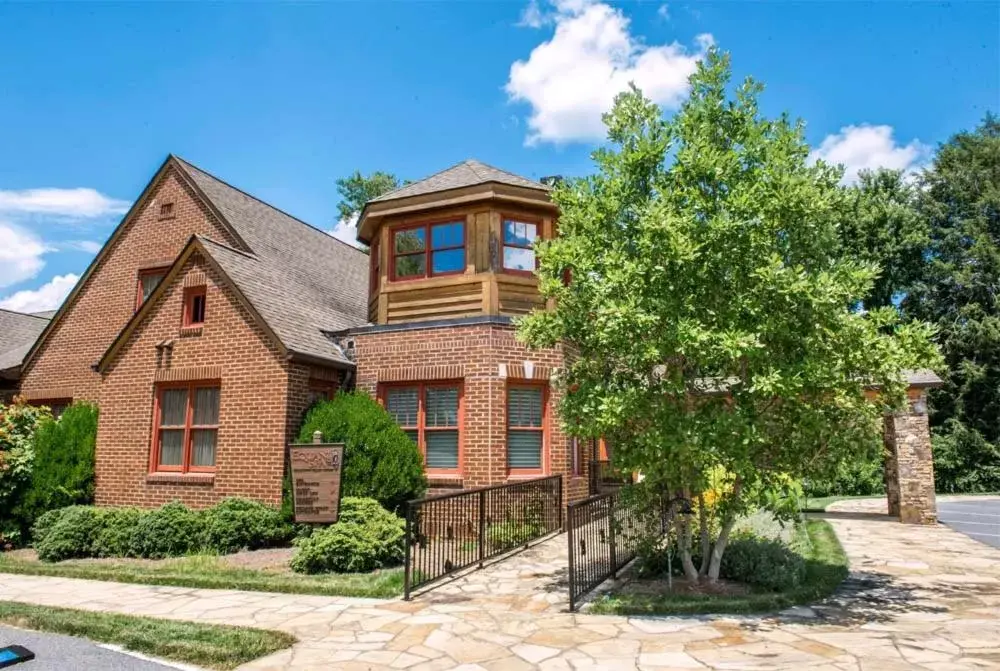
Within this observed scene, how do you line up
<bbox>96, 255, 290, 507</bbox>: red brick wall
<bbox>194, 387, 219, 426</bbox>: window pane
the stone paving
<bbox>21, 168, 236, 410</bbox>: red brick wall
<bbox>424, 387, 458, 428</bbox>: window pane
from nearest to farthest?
the stone paving → <bbox>96, 255, 290, 507</bbox>: red brick wall → <bbox>424, 387, 458, 428</bbox>: window pane → <bbox>194, 387, 219, 426</bbox>: window pane → <bbox>21, 168, 236, 410</bbox>: red brick wall

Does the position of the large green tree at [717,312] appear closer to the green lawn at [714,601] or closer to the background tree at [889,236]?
the green lawn at [714,601]

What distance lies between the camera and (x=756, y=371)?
7.68m

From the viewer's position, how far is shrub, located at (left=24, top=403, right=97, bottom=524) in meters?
13.1

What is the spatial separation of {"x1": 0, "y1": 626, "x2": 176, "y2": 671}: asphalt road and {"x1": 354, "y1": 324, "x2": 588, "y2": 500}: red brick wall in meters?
6.97

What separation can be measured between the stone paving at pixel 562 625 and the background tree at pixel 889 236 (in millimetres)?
25387

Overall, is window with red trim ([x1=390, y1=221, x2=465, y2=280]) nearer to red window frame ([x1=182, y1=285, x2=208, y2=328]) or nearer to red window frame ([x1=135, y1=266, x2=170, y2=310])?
red window frame ([x1=182, y1=285, x2=208, y2=328])

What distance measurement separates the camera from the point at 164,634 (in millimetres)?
6324

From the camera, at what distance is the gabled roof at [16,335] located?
752 inches

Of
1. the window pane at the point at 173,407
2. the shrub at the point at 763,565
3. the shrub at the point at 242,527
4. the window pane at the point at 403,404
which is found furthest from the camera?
the window pane at the point at 173,407

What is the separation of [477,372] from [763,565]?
626 cm

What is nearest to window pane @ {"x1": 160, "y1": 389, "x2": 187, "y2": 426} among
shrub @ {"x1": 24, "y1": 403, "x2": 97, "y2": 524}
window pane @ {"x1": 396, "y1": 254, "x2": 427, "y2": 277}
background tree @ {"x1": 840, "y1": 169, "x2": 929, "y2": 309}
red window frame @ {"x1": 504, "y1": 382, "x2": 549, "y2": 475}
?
shrub @ {"x1": 24, "y1": 403, "x2": 97, "y2": 524}

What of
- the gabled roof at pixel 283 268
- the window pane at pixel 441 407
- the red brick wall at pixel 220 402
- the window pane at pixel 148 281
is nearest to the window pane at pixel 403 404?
the window pane at pixel 441 407

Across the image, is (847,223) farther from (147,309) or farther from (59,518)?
(59,518)

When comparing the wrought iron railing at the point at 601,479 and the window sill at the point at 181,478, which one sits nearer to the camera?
the window sill at the point at 181,478
